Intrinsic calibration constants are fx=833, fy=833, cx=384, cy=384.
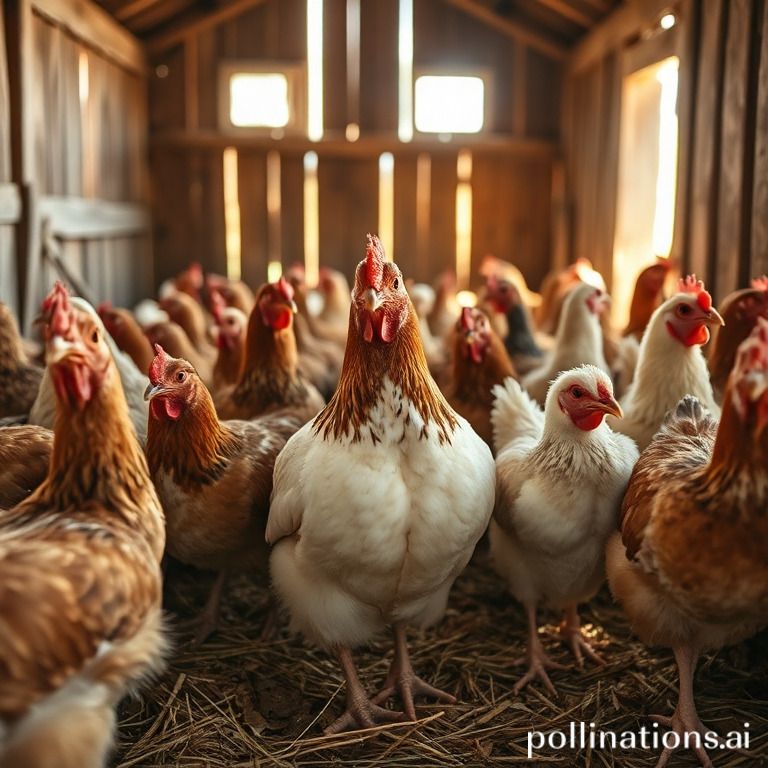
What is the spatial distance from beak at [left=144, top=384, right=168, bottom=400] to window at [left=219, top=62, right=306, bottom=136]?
17.4ft

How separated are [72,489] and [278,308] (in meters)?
1.64

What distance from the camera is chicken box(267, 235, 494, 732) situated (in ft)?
7.40

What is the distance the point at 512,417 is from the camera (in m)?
3.21

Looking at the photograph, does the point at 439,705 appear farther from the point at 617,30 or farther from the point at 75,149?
the point at 617,30

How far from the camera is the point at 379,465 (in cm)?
229

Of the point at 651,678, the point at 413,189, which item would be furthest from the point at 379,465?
the point at 413,189

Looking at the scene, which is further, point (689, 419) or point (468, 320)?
point (468, 320)

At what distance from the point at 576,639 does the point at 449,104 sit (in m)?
5.79

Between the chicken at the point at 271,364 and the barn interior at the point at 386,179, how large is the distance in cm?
85

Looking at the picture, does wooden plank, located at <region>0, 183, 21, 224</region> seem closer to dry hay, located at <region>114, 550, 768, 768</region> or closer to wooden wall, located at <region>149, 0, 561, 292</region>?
dry hay, located at <region>114, 550, 768, 768</region>

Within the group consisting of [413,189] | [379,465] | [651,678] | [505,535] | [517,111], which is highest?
[517,111]

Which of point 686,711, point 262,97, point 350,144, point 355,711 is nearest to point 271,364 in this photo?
→ point 355,711

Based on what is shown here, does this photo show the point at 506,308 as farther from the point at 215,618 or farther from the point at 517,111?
the point at 517,111

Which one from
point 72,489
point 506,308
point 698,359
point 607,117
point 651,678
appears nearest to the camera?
point 72,489
